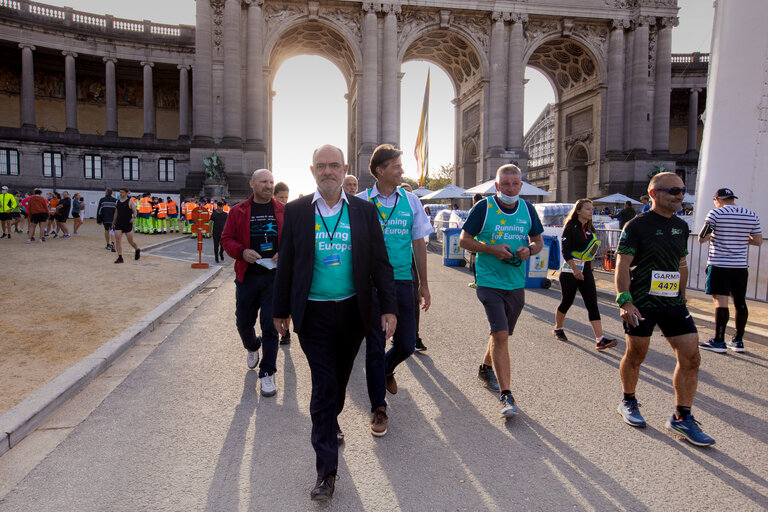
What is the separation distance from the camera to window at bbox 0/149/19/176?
42500 mm

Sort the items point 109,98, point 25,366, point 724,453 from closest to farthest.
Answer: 1. point 724,453
2. point 25,366
3. point 109,98

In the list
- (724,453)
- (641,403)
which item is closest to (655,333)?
(641,403)

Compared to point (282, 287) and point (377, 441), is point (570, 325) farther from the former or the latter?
point (282, 287)

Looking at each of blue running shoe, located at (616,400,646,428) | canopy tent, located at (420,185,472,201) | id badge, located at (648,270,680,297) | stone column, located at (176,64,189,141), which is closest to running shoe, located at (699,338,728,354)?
blue running shoe, located at (616,400,646,428)

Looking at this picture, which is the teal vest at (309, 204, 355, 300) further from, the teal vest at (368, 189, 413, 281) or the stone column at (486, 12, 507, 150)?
the stone column at (486, 12, 507, 150)

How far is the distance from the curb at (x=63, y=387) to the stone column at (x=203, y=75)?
32363mm

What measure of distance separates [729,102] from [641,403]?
344 inches

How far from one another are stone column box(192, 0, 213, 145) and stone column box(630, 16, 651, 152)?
31639 millimetres

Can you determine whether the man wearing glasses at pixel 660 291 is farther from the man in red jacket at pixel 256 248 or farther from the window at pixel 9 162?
the window at pixel 9 162

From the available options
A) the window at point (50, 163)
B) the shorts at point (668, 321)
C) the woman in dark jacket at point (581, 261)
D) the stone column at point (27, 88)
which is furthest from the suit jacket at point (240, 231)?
the stone column at point (27, 88)

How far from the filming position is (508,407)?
411 centimetres

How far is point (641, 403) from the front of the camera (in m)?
4.58

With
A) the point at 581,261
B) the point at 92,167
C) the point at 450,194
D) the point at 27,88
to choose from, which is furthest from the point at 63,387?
the point at 27,88

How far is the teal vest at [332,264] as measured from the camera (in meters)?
3.11
